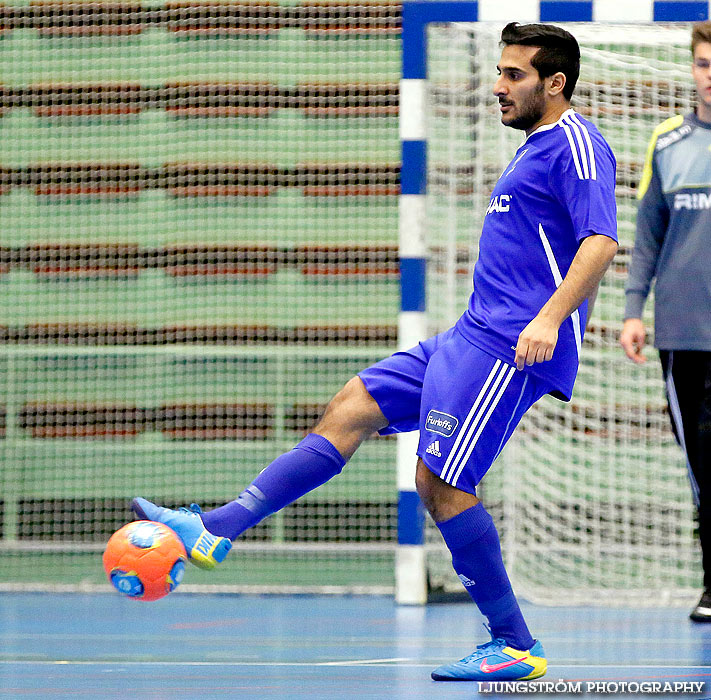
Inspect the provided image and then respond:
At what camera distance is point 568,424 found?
18.4 feet

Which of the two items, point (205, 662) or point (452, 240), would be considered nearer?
point (205, 662)

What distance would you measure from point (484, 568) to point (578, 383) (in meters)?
2.69

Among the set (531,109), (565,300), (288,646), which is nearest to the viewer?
(565,300)

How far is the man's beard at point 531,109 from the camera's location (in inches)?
124

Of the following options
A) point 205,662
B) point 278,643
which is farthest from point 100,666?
point 278,643

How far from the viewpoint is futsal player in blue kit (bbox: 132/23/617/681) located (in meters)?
3.05

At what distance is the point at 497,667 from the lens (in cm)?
308

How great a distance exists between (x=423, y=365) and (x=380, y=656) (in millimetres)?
956

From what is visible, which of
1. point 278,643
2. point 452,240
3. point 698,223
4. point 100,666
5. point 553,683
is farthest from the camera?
point 452,240

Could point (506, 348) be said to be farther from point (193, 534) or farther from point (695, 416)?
point (695, 416)

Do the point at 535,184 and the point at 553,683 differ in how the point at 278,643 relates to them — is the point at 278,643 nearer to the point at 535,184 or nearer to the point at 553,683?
the point at 553,683

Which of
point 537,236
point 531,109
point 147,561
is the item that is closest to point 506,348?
point 537,236

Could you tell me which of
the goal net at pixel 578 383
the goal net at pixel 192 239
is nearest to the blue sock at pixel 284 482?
the goal net at pixel 578 383

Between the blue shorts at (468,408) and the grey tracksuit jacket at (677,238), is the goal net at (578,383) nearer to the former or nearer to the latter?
the grey tracksuit jacket at (677,238)
